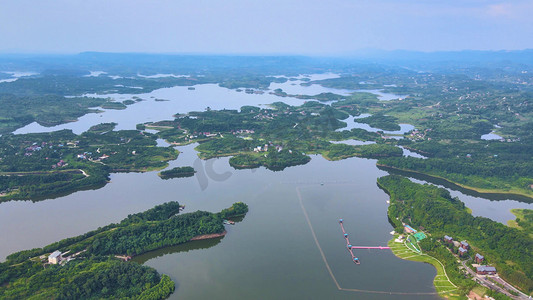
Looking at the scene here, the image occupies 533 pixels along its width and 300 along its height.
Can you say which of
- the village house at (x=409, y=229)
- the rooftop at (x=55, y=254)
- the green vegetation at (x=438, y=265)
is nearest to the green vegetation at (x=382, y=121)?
the village house at (x=409, y=229)

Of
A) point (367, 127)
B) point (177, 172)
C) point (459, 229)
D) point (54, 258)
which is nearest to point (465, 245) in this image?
point (459, 229)

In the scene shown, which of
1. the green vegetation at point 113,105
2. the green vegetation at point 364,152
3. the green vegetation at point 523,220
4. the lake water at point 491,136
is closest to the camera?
the green vegetation at point 523,220

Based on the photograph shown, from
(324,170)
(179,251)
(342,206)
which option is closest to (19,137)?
(179,251)

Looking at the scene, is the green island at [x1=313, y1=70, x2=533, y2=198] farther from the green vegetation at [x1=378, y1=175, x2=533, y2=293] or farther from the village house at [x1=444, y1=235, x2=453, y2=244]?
the village house at [x1=444, y1=235, x2=453, y2=244]

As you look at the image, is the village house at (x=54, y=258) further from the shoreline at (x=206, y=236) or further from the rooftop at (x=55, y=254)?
the shoreline at (x=206, y=236)

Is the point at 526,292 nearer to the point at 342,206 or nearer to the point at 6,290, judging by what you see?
the point at 342,206

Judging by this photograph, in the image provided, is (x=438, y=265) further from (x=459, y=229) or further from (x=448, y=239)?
(x=459, y=229)
